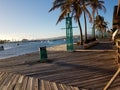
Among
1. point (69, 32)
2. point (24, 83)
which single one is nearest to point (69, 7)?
point (69, 32)

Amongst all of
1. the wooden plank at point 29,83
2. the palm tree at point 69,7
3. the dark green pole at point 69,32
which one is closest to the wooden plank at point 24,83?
the wooden plank at point 29,83

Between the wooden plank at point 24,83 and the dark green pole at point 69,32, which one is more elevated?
the dark green pole at point 69,32

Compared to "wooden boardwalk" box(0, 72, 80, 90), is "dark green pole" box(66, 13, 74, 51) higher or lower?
higher

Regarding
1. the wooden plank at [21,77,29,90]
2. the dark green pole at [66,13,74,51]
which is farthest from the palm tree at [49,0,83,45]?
the wooden plank at [21,77,29,90]

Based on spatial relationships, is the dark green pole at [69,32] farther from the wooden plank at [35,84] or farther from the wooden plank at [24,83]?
the wooden plank at [35,84]

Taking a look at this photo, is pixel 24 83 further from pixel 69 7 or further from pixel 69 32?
pixel 69 7

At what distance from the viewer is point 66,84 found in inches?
310

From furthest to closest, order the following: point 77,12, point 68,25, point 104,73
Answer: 1. point 77,12
2. point 68,25
3. point 104,73

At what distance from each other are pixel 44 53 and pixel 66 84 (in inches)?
296

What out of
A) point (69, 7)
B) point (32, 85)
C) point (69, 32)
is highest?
point (69, 7)

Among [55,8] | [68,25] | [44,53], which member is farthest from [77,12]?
[44,53]

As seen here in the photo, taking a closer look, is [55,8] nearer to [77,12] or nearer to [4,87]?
[77,12]

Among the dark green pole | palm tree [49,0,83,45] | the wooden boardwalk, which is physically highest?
palm tree [49,0,83,45]

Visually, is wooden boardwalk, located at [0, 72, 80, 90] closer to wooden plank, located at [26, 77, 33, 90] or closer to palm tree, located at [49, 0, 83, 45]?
wooden plank, located at [26, 77, 33, 90]
